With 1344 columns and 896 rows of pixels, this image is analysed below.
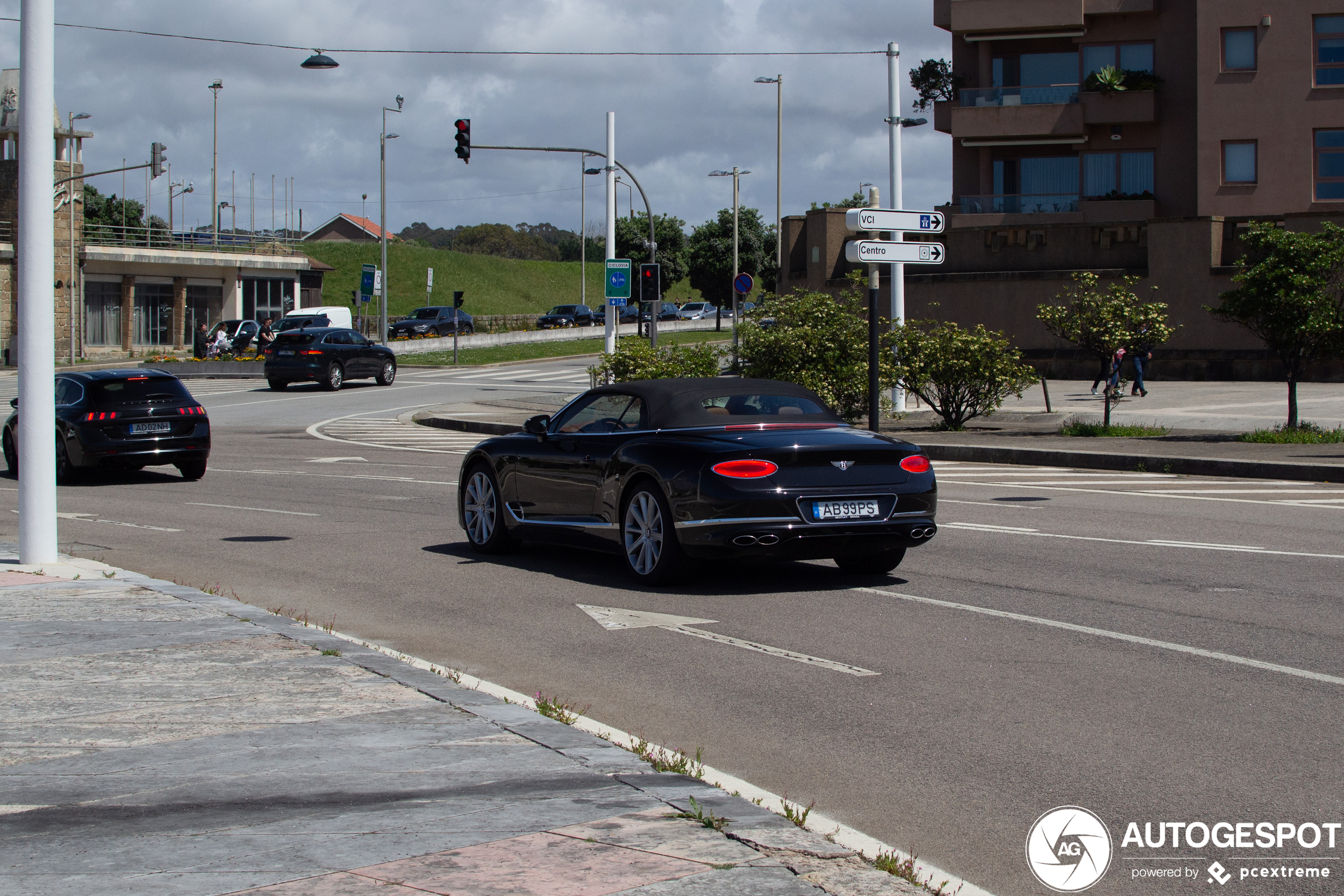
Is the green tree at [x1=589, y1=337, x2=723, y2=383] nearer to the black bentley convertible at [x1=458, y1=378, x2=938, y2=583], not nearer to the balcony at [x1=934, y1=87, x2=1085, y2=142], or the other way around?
→ the black bentley convertible at [x1=458, y1=378, x2=938, y2=583]

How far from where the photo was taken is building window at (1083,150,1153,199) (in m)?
46.2

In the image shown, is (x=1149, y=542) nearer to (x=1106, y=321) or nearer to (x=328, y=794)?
(x=328, y=794)

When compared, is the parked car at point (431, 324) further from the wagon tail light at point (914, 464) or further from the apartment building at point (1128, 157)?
the wagon tail light at point (914, 464)

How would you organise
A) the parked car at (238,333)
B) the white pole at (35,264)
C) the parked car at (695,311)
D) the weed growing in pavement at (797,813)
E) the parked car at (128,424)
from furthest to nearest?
the parked car at (695,311) < the parked car at (238,333) < the parked car at (128,424) < the white pole at (35,264) < the weed growing in pavement at (797,813)

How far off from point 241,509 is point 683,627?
8.58 meters

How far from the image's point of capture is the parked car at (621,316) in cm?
9173

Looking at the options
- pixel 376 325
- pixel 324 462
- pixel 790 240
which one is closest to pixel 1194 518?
pixel 324 462

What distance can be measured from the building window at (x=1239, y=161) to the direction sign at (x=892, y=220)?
90.1 feet

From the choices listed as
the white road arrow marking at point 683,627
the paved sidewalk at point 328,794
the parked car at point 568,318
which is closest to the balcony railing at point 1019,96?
the white road arrow marking at point 683,627

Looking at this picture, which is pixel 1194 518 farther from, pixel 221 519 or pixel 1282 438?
pixel 221 519

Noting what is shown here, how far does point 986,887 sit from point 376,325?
3287 inches

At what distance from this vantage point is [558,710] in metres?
5.86

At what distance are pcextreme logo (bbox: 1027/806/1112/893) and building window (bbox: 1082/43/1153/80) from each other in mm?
44700

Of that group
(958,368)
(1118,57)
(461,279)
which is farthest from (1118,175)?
(461,279)
